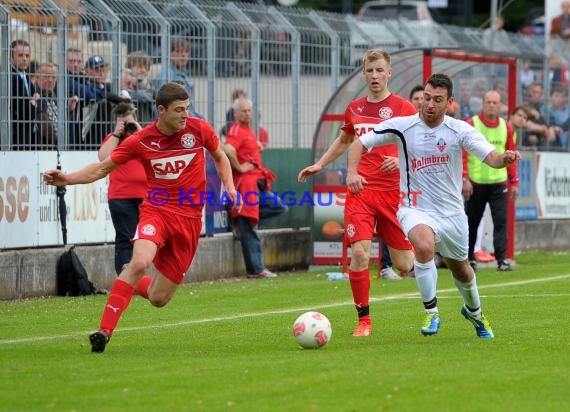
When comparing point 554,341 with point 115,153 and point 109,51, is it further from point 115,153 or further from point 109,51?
point 109,51

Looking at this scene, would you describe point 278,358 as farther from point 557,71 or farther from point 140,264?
point 557,71

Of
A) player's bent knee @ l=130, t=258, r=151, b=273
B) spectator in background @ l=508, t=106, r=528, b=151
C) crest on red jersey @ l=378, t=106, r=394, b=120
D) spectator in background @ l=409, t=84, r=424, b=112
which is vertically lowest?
player's bent knee @ l=130, t=258, r=151, b=273

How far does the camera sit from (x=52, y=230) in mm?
16734

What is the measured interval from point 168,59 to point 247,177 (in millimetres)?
2105

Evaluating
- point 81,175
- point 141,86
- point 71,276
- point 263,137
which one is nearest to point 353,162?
point 81,175

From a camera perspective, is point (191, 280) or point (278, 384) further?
point (191, 280)

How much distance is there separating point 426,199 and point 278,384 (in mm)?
3127

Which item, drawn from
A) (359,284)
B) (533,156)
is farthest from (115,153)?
(533,156)

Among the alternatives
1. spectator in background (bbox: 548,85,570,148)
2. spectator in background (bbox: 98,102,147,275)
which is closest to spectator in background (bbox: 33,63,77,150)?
spectator in background (bbox: 98,102,147,275)

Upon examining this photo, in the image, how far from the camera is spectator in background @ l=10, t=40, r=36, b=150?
1620cm

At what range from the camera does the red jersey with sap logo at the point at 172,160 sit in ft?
37.0

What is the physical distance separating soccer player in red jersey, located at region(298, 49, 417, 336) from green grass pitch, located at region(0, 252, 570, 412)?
569 millimetres

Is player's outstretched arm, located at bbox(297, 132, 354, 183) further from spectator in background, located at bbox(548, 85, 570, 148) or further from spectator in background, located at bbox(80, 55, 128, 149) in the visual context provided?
spectator in background, located at bbox(548, 85, 570, 148)

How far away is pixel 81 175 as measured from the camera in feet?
36.2
